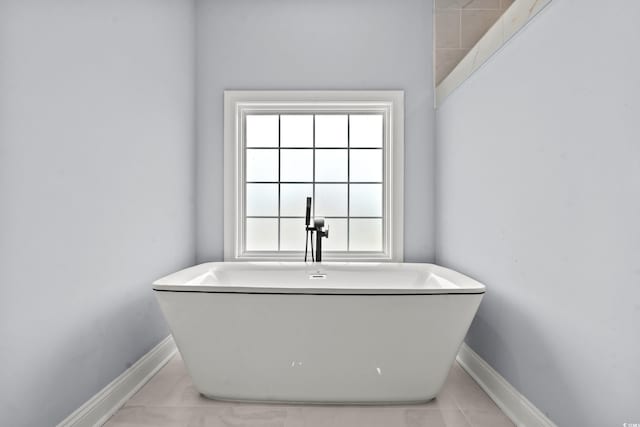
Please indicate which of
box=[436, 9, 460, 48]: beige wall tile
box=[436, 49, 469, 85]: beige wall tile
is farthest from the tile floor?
box=[436, 9, 460, 48]: beige wall tile

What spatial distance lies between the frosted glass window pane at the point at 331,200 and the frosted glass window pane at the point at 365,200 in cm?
6

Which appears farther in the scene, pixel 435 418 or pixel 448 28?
pixel 448 28

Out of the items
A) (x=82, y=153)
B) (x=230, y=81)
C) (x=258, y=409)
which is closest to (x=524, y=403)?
(x=258, y=409)

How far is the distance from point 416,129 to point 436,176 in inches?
14.9

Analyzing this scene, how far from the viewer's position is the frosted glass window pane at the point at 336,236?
9.61 feet

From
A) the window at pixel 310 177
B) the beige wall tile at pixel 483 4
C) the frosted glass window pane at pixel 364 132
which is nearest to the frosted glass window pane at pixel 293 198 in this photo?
the window at pixel 310 177

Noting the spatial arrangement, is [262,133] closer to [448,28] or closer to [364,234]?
[364,234]

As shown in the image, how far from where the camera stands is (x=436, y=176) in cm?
Result: 271

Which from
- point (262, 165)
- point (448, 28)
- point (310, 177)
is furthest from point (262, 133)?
point (448, 28)

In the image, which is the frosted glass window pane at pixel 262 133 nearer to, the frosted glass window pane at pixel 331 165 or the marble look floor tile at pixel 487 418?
the frosted glass window pane at pixel 331 165

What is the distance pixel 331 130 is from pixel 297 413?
200 cm

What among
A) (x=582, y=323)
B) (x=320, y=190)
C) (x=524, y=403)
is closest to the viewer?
(x=582, y=323)

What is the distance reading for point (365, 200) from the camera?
292cm

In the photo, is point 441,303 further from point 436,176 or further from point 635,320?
point 436,176
